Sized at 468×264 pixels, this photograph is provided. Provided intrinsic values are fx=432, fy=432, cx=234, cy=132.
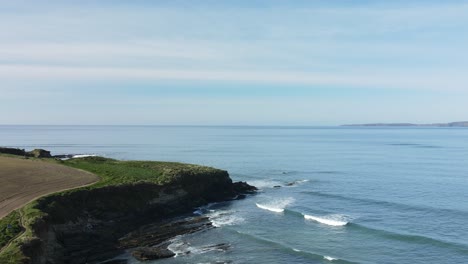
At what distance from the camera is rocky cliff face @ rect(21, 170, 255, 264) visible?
32.3 metres

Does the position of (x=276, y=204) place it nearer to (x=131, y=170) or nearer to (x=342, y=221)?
(x=342, y=221)

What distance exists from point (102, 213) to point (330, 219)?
22.7 m

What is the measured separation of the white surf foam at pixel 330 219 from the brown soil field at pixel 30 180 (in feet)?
79.0

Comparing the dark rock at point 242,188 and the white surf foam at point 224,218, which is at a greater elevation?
the dark rock at point 242,188

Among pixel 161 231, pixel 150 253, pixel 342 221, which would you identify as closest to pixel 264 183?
pixel 342 221

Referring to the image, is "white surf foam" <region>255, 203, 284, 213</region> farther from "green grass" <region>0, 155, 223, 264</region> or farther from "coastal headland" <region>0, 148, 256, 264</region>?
"green grass" <region>0, 155, 223, 264</region>

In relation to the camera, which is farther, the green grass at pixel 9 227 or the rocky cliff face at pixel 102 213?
the rocky cliff face at pixel 102 213

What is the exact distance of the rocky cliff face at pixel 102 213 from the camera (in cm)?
3234

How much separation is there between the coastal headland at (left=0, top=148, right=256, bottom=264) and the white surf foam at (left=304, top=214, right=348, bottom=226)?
1092 cm

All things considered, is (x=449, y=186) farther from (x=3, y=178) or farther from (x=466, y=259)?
(x=3, y=178)

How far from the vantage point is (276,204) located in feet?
173

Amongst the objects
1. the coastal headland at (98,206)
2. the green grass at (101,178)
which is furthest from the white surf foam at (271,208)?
the green grass at (101,178)

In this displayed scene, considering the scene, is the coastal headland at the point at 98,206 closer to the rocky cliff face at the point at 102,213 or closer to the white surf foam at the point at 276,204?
the rocky cliff face at the point at 102,213

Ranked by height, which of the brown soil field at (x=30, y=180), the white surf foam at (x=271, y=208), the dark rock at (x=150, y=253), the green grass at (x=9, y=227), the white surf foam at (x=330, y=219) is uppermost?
the brown soil field at (x=30, y=180)
